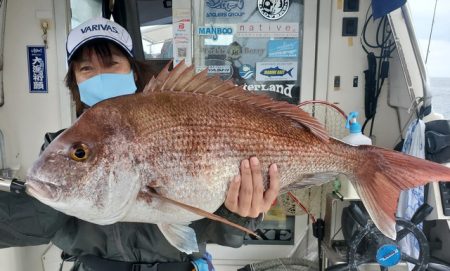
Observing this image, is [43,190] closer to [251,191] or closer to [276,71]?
[251,191]

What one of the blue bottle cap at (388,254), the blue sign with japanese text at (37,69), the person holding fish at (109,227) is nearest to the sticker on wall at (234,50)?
the blue sign with japanese text at (37,69)

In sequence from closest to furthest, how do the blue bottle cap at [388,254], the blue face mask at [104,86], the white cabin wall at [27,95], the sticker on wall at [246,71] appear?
the blue face mask at [104,86]
the blue bottle cap at [388,254]
the white cabin wall at [27,95]
the sticker on wall at [246,71]

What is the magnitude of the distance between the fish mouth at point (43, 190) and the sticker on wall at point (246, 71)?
2.55 m

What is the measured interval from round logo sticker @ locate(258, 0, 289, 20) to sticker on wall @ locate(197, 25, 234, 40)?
1.06 feet

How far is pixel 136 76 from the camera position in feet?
5.20

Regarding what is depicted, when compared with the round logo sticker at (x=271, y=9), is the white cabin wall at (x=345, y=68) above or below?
below

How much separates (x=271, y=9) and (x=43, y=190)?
9.04 feet

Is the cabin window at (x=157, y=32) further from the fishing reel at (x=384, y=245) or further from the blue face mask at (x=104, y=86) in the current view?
the fishing reel at (x=384, y=245)

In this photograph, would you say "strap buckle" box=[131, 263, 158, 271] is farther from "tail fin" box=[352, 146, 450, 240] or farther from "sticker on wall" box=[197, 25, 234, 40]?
"sticker on wall" box=[197, 25, 234, 40]

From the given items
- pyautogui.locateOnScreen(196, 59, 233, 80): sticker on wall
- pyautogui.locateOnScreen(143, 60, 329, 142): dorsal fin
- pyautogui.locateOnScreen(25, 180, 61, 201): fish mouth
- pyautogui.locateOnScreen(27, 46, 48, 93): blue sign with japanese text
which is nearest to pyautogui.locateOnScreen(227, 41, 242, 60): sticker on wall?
pyautogui.locateOnScreen(196, 59, 233, 80): sticker on wall

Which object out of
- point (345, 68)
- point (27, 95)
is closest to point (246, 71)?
point (345, 68)

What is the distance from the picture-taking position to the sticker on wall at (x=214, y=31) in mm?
3275

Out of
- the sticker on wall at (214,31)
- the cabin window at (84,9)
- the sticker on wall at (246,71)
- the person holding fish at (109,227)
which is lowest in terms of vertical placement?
the person holding fish at (109,227)

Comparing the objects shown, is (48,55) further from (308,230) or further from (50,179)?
A: (308,230)
